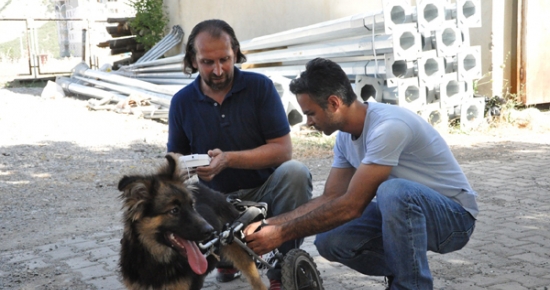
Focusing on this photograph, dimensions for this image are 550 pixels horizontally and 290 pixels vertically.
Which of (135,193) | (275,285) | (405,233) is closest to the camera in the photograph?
(405,233)

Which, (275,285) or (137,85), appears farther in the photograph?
(137,85)

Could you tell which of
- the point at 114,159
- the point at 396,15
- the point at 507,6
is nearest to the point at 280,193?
the point at 114,159

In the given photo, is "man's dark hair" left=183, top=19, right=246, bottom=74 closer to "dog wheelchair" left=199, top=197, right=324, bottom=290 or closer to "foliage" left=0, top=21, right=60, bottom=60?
"dog wheelchair" left=199, top=197, right=324, bottom=290

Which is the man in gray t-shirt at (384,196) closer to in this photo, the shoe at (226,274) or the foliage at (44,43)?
the shoe at (226,274)

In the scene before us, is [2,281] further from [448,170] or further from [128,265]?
[448,170]

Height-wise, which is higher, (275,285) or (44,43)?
(44,43)

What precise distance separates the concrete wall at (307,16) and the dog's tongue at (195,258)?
31.2 ft

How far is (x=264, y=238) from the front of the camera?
367 cm

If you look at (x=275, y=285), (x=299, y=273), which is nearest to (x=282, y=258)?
(x=299, y=273)

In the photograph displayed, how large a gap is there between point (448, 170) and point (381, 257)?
0.75m

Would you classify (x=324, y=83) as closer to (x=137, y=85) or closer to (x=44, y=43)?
(x=137, y=85)

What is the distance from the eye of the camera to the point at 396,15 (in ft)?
34.4

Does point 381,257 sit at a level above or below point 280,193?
below

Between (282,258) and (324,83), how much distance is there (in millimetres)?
1198
